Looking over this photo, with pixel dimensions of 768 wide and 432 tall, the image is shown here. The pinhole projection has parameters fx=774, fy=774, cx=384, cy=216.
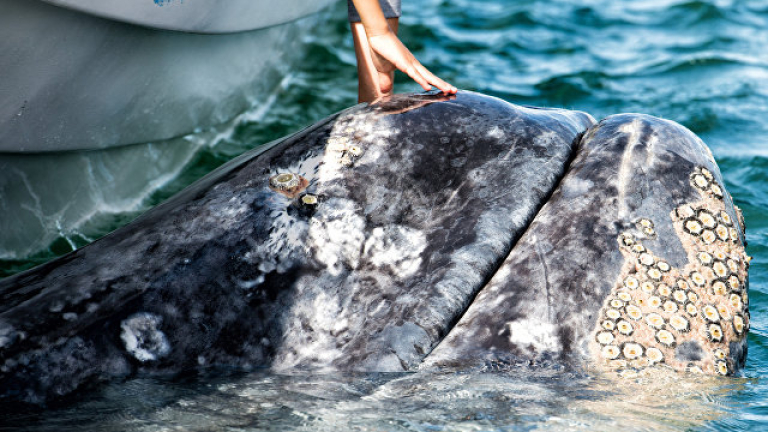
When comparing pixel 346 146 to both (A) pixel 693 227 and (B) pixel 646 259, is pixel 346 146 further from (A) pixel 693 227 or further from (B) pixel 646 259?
(A) pixel 693 227

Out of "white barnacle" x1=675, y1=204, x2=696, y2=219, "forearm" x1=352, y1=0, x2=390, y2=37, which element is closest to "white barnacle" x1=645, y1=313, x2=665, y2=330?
"white barnacle" x1=675, y1=204, x2=696, y2=219

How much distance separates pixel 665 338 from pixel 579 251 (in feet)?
1.48

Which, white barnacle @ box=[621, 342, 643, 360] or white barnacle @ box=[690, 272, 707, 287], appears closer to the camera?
white barnacle @ box=[621, 342, 643, 360]

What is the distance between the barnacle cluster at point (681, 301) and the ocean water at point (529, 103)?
0.11 metres

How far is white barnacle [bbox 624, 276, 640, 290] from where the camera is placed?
2947 millimetres

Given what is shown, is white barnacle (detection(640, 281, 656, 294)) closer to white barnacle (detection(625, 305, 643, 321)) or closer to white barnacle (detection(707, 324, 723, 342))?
white barnacle (detection(625, 305, 643, 321))

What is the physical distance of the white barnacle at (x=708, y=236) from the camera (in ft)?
10.1

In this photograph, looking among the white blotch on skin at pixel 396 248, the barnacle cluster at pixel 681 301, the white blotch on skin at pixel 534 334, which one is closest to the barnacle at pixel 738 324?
the barnacle cluster at pixel 681 301

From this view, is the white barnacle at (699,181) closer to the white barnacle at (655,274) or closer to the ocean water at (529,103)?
the white barnacle at (655,274)

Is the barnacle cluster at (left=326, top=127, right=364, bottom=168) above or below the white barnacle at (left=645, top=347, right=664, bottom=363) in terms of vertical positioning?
above

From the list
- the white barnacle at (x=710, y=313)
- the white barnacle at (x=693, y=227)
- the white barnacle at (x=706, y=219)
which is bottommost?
the white barnacle at (x=710, y=313)

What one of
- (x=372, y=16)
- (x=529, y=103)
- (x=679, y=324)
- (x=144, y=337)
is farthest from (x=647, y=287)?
(x=529, y=103)

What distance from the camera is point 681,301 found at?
296cm

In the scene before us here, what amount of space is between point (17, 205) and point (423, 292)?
2903 millimetres
